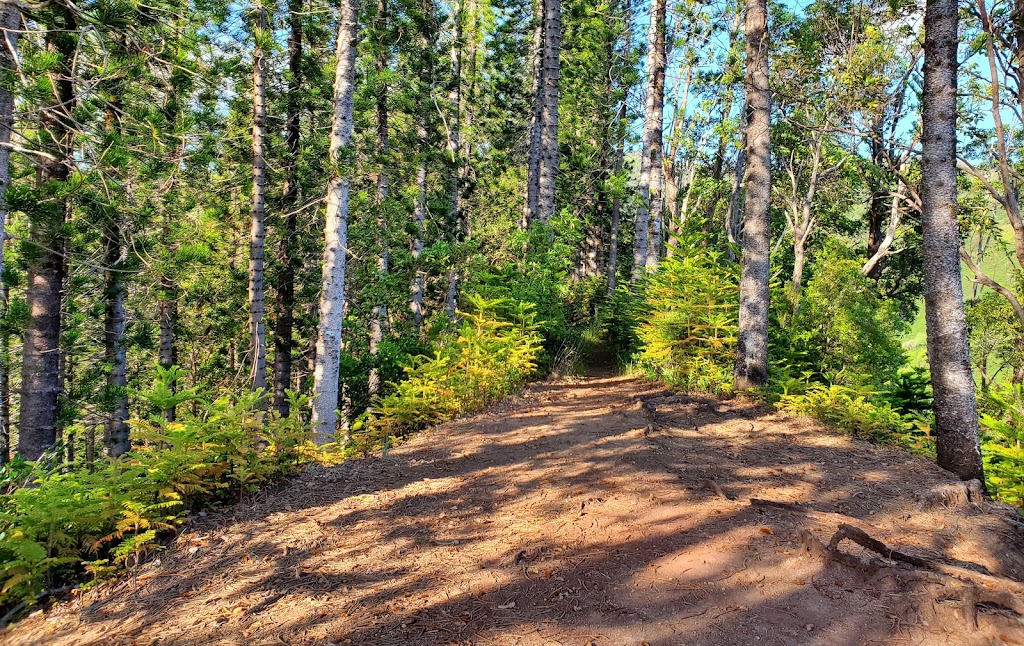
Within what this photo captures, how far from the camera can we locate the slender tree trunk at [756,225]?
8.25 meters

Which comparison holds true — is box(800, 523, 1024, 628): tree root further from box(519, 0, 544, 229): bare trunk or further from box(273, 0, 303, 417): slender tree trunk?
box(519, 0, 544, 229): bare trunk

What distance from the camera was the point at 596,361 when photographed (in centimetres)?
1341

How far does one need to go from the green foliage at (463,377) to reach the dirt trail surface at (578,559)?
5.17 feet

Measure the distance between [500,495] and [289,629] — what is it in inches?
86.0

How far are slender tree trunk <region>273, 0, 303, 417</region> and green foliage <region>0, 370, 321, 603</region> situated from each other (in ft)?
22.1

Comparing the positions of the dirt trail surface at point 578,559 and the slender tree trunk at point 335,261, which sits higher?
the slender tree trunk at point 335,261

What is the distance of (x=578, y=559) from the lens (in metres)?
3.65

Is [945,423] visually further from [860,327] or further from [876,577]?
[860,327]

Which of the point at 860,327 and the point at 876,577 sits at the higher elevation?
the point at 860,327

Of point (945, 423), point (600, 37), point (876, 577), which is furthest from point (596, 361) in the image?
point (600, 37)

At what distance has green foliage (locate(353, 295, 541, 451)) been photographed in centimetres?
757

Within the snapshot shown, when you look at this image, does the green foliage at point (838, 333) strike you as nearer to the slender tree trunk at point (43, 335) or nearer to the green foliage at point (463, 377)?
the green foliage at point (463, 377)

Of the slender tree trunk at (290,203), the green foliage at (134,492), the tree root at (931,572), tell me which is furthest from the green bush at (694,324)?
the slender tree trunk at (290,203)

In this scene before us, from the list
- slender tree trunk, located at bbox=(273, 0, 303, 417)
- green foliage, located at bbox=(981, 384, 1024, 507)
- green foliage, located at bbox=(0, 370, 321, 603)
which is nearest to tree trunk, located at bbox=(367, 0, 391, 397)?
slender tree trunk, located at bbox=(273, 0, 303, 417)
